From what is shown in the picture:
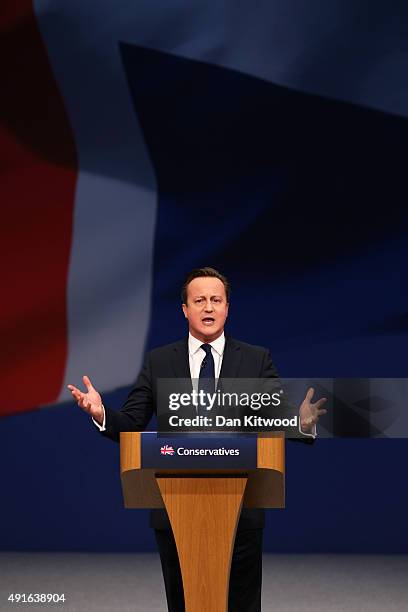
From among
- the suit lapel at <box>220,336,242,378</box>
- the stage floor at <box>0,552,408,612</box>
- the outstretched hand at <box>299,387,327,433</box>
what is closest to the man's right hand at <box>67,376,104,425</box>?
the suit lapel at <box>220,336,242,378</box>

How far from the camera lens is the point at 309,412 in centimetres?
236

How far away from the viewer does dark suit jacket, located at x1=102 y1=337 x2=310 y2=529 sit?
2518 millimetres

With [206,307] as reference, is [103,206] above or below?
above

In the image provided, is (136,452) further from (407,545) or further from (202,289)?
(407,545)

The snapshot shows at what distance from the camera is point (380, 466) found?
5801 millimetres

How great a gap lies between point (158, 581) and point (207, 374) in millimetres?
2919

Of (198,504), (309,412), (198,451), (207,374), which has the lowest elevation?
(198,504)

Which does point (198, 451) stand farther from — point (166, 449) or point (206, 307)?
point (206, 307)

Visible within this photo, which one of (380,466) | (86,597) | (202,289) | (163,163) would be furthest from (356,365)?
(202,289)

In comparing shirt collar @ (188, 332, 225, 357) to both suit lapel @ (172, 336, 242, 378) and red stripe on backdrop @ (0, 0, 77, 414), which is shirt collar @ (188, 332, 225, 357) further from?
red stripe on backdrop @ (0, 0, 77, 414)

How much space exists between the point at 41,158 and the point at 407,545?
10.8ft

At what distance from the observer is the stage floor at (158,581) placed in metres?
4.60

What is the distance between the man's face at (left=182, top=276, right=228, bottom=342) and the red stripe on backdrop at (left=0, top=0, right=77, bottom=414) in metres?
3.43

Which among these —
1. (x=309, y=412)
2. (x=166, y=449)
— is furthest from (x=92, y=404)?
(x=309, y=412)
